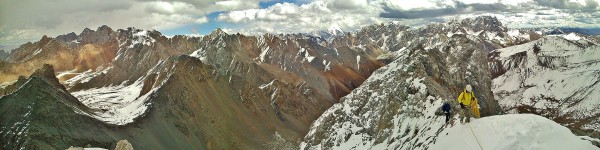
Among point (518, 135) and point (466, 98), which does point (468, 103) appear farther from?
point (518, 135)

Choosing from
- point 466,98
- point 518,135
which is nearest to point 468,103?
point 466,98

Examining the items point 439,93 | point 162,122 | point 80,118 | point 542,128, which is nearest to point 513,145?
point 542,128

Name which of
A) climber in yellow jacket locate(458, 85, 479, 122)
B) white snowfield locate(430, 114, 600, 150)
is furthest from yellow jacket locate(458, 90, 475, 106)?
white snowfield locate(430, 114, 600, 150)

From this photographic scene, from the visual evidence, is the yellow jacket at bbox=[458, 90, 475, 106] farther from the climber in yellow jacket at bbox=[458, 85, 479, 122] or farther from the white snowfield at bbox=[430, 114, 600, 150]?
the white snowfield at bbox=[430, 114, 600, 150]

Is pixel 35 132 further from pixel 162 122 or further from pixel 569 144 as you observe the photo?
pixel 569 144

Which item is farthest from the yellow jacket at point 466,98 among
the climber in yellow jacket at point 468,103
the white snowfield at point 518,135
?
the white snowfield at point 518,135
